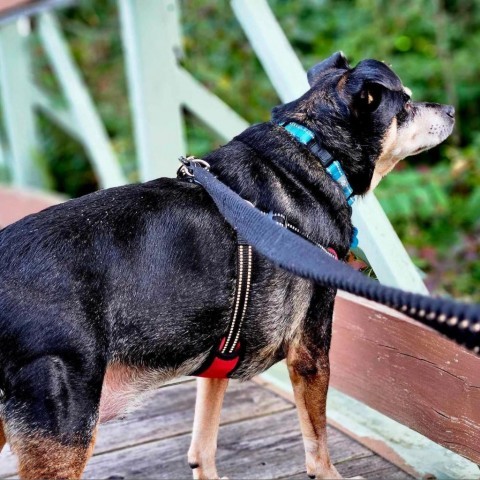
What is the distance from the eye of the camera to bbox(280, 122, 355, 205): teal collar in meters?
2.78

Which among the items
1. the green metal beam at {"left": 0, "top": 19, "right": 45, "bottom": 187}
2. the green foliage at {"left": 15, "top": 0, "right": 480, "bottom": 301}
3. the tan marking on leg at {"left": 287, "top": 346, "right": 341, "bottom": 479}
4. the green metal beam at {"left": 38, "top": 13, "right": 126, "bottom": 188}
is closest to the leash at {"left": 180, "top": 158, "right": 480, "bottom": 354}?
the tan marking on leg at {"left": 287, "top": 346, "right": 341, "bottom": 479}

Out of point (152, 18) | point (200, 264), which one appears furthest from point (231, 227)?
point (152, 18)

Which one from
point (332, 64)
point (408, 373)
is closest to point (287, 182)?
point (332, 64)

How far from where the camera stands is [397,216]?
6.47 meters

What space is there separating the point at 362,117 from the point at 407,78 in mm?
4927

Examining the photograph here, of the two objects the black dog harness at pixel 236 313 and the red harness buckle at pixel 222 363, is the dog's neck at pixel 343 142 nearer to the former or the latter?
the black dog harness at pixel 236 313

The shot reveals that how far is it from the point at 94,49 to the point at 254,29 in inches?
266

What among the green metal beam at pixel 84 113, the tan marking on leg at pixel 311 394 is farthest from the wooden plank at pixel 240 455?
the green metal beam at pixel 84 113

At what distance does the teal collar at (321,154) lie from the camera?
278cm

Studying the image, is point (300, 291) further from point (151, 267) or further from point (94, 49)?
point (94, 49)

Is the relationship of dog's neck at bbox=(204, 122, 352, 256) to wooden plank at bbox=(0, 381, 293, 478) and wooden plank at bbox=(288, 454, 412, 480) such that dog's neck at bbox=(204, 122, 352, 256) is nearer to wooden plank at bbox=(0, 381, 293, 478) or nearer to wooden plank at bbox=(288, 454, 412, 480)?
wooden plank at bbox=(288, 454, 412, 480)

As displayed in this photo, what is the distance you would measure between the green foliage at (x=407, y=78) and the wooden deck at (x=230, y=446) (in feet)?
8.36

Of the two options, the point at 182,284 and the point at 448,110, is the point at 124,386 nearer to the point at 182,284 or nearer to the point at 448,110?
the point at 182,284

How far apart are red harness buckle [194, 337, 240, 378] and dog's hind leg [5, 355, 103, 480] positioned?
503 mm
